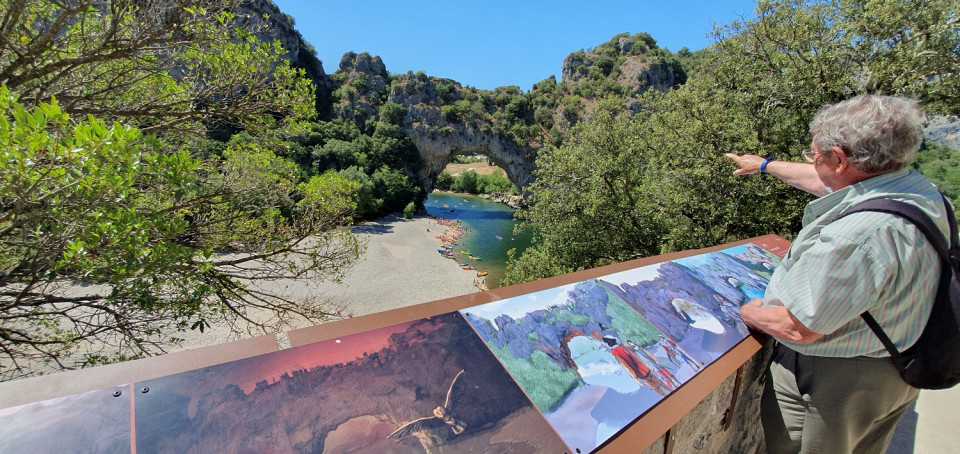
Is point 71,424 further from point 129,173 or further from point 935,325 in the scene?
point 935,325

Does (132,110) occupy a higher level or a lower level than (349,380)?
higher

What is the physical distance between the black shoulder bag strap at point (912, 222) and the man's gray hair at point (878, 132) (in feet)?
0.68

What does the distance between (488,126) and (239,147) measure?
46.0 metres

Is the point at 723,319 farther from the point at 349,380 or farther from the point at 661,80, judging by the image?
the point at 661,80

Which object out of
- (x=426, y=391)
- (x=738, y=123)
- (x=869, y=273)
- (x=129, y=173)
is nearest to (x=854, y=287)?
(x=869, y=273)

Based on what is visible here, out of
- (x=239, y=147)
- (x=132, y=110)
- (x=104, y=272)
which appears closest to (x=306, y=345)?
(x=104, y=272)

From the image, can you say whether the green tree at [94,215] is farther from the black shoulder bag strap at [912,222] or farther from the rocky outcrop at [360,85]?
the rocky outcrop at [360,85]

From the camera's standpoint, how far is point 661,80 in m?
57.0

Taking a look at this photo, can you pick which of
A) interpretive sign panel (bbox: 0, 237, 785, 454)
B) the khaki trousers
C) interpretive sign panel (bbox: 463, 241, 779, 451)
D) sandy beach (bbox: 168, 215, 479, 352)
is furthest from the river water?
interpretive sign panel (bbox: 0, 237, 785, 454)

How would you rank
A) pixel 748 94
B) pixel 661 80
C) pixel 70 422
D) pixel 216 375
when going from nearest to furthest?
pixel 70 422 < pixel 216 375 < pixel 748 94 < pixel 661 80

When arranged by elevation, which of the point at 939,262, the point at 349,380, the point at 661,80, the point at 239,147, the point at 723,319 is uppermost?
the point at 661,80

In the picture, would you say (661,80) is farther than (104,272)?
Yes

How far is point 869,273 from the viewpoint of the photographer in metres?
1.25

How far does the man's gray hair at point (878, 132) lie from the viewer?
1.38 meters
